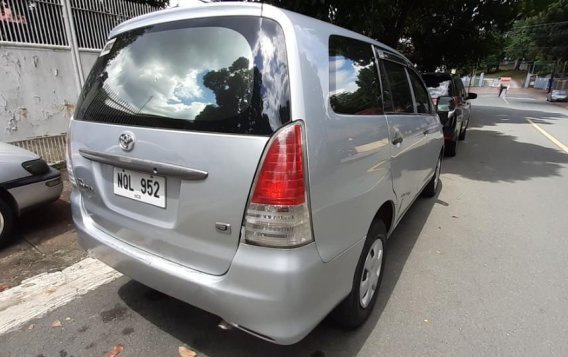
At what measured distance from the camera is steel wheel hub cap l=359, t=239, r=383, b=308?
2.44m

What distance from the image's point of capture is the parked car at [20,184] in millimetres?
3488

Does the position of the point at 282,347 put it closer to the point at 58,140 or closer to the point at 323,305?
the point at 323,305

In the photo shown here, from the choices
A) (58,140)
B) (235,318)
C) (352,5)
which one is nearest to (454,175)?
(352,5)

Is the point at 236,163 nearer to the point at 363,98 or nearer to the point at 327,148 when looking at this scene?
the point at 327,148

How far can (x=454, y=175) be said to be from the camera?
6660mm

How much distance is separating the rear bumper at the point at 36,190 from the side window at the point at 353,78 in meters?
3.17

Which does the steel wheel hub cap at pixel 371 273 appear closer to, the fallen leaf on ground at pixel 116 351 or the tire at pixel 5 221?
the fallen leaf on ground at pixel 116 351

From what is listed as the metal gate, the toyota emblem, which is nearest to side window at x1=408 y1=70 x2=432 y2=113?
the toyota emblem

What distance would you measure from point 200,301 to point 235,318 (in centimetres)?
21

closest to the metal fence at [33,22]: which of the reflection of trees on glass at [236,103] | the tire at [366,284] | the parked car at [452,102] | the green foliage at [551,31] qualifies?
the reflection of trees on glass at [236,103]

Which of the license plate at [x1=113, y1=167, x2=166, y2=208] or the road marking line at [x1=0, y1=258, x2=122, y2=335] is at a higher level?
the license plate at [x1=113, y1=167, x2=166, y2=208]

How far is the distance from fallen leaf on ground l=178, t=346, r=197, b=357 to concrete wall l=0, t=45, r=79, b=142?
4926 millimetres

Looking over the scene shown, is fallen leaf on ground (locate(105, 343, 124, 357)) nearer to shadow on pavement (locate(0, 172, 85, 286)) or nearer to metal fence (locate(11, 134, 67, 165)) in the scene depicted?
shadow on pavement (locate(0, 172, 85, 286))

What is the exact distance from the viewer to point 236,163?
168cm
